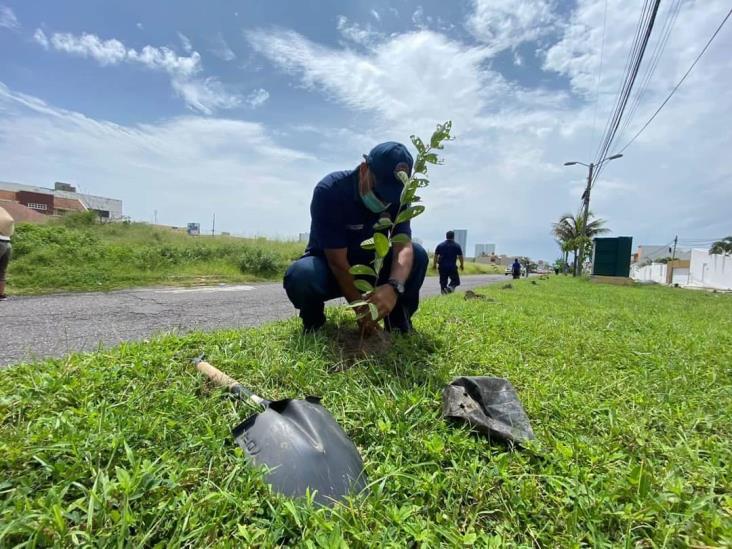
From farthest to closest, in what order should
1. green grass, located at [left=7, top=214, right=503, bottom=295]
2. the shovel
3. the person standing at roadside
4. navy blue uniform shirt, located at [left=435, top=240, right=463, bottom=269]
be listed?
navy blue uniform shirt, located at [left=435, top=240, right=463, bottom=269], green grass, located at [left=7, top=214, right=503, bottom=295], the person standing at roadside, the shovel

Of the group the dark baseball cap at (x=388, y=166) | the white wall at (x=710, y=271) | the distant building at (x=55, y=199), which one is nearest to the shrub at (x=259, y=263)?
the dark baseball cap at (x=388, y=166)

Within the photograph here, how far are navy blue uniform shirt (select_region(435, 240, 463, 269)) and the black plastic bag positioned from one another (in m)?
6.51

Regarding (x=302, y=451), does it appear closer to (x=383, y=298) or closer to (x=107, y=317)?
(x=383, y=298)

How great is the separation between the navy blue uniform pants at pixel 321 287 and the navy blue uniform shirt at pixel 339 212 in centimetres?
16

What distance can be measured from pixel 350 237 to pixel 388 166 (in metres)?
0.56

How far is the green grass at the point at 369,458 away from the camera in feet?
2.70

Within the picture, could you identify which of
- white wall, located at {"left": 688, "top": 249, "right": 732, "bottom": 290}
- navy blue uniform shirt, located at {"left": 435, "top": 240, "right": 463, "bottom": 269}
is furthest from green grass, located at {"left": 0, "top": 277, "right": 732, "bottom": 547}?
white wall, located at {"left": 688, "top": 249, "right": 732, "bottom": 290}

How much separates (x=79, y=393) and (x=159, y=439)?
1.58ft

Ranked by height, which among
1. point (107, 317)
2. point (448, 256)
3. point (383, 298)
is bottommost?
point (107, 317)

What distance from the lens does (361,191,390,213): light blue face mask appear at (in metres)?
1.95

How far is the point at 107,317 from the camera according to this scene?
3570mm

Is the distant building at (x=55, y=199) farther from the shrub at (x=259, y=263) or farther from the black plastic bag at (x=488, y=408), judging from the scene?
the black plastic bag at (x=488, y=408)

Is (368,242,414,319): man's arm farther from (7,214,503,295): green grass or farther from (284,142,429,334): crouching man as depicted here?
(7,214,503,295): green grass

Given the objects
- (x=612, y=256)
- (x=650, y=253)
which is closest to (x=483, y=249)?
(x=650, y=253)
